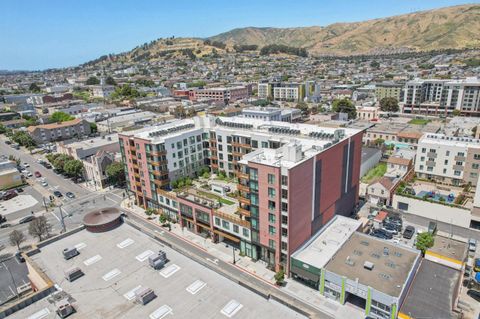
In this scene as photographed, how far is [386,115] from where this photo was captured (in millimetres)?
175250

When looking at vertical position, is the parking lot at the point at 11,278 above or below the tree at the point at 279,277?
below

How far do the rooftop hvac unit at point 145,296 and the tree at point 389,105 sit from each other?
7013 inches

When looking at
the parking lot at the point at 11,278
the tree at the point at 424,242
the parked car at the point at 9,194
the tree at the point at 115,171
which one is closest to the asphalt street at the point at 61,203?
the parked car at the point at 9,194

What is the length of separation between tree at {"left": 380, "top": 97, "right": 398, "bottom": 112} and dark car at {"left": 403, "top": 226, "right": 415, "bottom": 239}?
129 meters

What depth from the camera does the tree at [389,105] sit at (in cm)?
17688

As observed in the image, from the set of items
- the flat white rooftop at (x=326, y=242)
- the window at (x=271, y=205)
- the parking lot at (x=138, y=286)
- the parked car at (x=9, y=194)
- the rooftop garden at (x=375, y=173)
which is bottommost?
the parked car at (x=9, y=194)

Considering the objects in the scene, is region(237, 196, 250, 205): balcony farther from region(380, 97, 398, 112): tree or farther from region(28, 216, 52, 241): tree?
region(380, 97, 398, 112): tree

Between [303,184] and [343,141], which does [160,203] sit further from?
[343,141]

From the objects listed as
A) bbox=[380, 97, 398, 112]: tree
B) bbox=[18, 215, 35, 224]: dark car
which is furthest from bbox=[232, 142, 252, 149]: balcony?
bbox=[380, 97, 398, 112]: tree

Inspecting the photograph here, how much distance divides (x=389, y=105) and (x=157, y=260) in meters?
175

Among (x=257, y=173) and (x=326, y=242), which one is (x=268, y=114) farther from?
(x=257, y=173)

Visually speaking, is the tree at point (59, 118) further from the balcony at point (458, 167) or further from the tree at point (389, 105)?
the balcony at point (458, 167)

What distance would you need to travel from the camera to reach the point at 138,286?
131 feet

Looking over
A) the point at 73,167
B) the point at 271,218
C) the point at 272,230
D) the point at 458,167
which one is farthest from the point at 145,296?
the point at 458,167
